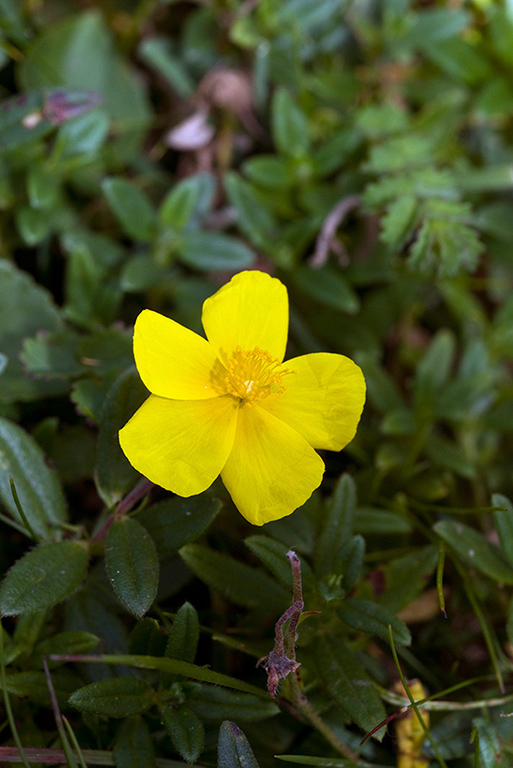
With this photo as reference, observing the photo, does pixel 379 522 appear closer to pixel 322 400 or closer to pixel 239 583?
pixel 239 583

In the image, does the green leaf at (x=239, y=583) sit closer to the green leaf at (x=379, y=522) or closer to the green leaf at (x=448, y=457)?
the green leaf at (x=379, y=522)

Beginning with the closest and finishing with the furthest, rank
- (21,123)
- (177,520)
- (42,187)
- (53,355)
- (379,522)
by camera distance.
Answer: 1. (177,520)
2. (379,522)
3. (53,355)
4. (21,123)
5. (42,187)

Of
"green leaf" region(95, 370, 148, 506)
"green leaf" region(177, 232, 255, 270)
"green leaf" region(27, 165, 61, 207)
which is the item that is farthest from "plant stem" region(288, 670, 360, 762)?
"green leaf" region(27, 165, 61, 207)

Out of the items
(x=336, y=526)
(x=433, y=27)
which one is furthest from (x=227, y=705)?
(x=433, y=27)

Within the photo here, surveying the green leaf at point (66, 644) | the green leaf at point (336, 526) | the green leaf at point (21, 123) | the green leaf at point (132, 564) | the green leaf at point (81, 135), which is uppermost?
the green leaf at point (21, 123)

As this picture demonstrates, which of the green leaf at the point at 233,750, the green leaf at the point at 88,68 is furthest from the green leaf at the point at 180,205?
the green leaf at the point at 233,750

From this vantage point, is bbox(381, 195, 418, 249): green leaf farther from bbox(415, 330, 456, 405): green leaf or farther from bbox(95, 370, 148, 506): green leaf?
bbox(95, 370, 148, 506): green leaf

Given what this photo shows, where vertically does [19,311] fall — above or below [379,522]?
above
